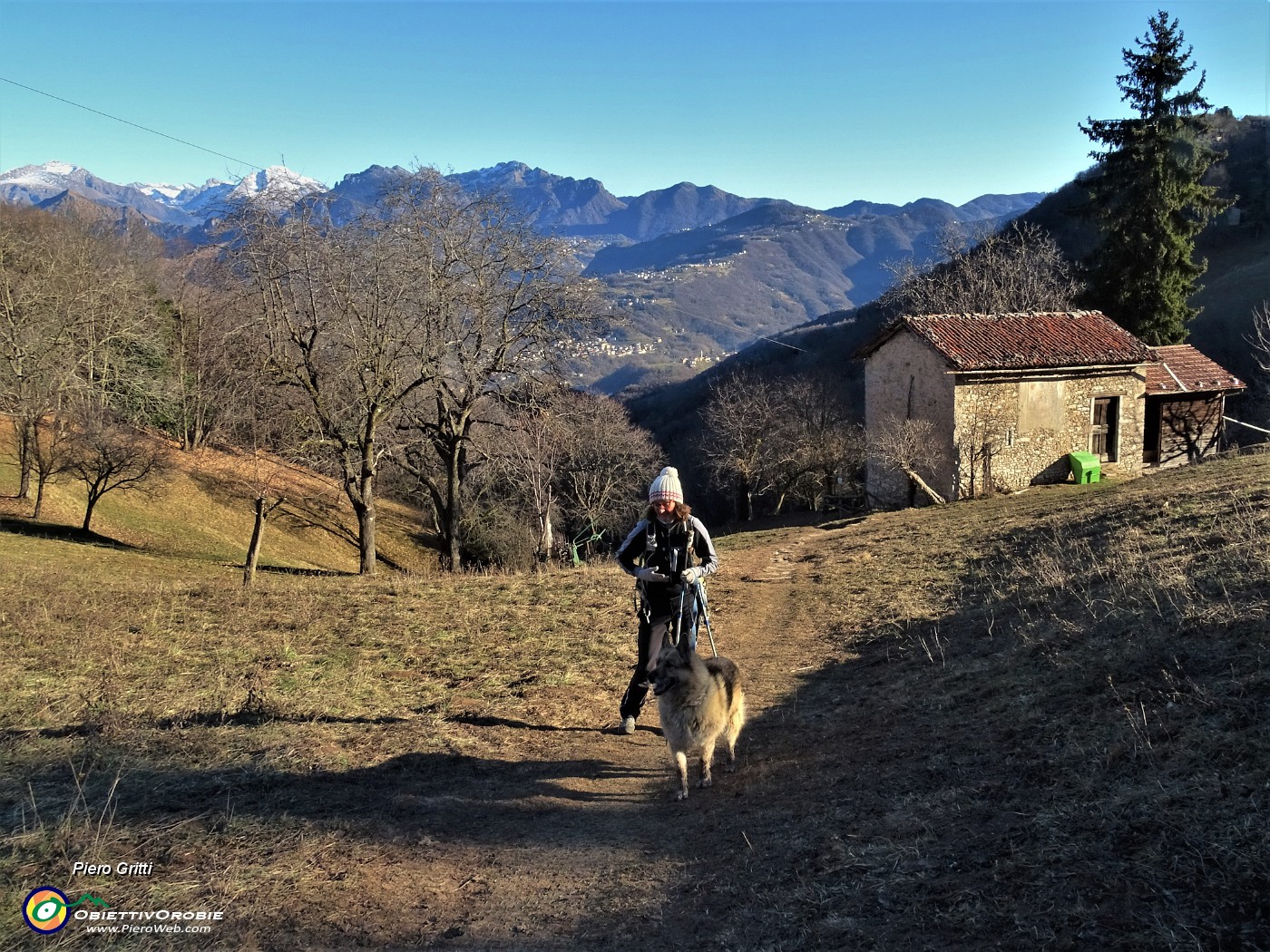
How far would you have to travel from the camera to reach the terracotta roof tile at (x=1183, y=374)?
2595 cm

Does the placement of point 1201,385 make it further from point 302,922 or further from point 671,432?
point 671,432

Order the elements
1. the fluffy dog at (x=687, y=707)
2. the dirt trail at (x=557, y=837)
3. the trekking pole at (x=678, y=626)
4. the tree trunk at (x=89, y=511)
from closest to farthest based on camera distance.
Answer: the dirt trail at (x=557, y=837)
the fluffy dog at (x=687, y=707)
the trekking pole at (x=678, y=626)
the tree trunk at (x=89, y=511)

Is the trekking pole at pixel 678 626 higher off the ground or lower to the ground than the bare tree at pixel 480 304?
lower

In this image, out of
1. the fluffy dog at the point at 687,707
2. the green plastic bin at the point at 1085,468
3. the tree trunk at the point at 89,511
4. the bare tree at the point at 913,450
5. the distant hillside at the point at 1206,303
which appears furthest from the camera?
the distant hillside at the point at 1206,303

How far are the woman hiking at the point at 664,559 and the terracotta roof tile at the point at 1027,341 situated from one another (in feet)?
58.7

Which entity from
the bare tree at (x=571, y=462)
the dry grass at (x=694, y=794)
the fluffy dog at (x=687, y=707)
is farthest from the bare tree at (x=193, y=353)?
the fluffy dog at (x=687, y=707)

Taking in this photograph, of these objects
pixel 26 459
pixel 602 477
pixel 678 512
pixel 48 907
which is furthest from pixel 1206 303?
pixel 48 907

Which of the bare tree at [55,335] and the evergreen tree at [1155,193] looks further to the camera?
the evergreen tree at [1155,193]

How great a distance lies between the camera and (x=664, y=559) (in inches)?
261

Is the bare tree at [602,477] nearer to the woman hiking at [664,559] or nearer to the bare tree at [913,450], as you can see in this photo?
the bare tree at [913,450]

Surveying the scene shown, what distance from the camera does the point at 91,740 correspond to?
6031 millimetres

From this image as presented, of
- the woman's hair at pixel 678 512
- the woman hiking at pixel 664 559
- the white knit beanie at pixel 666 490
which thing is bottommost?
the woman hiking at pixel 664 559

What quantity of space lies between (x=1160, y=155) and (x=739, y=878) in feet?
123

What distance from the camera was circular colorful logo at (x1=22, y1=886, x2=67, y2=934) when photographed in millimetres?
3668
